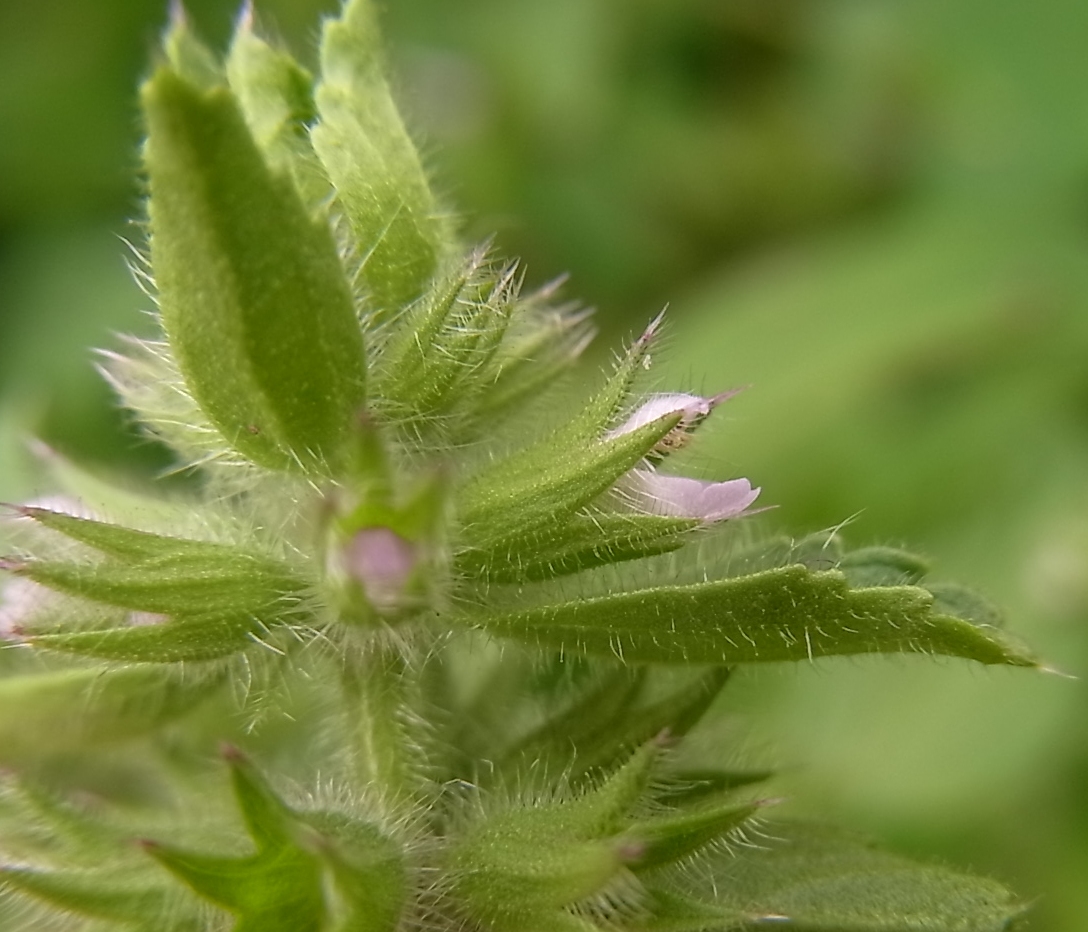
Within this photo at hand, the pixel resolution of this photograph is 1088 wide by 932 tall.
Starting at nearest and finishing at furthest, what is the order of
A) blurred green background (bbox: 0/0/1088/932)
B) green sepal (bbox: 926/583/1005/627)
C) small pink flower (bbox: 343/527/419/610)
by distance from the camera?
small pink flower (bbox: 343/527/419/610)
green sepal (bbox: 926/583/1005/627)
blurred green background (bbox: 0/0/1088/932)

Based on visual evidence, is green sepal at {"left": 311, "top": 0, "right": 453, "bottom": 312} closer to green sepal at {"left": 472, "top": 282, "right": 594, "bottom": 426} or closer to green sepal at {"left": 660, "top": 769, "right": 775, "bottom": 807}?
green sepal at {"left": 472, "top": 282, "right": 594, "bottom": 426}

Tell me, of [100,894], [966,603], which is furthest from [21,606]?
[966,603]

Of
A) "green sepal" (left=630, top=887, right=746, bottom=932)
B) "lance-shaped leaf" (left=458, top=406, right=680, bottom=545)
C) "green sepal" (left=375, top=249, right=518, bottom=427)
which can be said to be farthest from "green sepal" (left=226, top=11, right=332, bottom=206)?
"green sepal" (left=630, top=887, right=746, bottom=932)

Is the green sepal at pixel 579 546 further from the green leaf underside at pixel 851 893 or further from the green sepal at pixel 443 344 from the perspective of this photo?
the green leaf underside at pixel 851 893

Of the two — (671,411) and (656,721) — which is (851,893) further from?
(671,411)

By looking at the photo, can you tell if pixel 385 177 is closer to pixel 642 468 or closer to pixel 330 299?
pixel 330 299

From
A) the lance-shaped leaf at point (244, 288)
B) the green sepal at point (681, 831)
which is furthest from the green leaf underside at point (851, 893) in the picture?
the lance-shaped leaf at point (244, 288)
